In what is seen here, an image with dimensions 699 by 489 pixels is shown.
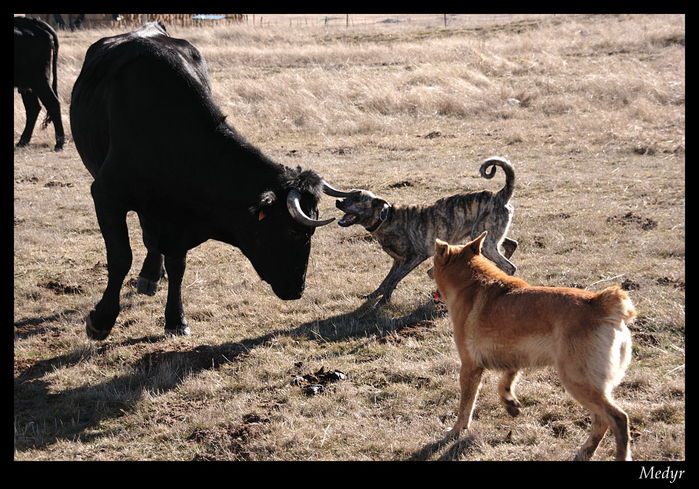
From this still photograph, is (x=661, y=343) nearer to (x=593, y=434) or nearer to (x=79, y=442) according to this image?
(x=593, y=434)

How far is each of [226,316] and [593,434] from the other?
12.7ft

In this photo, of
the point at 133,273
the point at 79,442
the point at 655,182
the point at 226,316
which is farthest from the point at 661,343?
the point at 655,182

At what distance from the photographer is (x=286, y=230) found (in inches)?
244

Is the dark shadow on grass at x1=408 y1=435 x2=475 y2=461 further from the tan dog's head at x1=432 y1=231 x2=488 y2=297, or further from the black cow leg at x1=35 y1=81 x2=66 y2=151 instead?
the black cow leg at x1=35 y1=81 x2=66 y2=151

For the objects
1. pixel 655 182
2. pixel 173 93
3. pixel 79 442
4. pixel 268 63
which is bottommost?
pixel 79 442

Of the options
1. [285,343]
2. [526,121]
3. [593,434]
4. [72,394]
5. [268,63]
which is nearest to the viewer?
[593,434]

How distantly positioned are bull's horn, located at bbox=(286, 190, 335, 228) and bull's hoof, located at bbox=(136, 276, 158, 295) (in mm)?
2437

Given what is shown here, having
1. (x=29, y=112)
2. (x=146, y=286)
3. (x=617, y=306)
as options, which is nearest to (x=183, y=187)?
(x=146, y=286)

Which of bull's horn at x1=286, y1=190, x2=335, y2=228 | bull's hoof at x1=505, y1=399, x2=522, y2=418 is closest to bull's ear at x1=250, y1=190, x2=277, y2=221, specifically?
bull's horn at x1=286, y1=190, x2=335, y2=228

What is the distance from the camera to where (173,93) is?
654 centimetres

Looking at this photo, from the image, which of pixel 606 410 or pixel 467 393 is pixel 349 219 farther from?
pixel 606 410

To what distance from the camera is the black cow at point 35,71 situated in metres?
15.5

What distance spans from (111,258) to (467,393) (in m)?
3.33

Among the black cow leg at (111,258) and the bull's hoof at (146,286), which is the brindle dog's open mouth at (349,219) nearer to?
the bull's hoof at (146,286)
